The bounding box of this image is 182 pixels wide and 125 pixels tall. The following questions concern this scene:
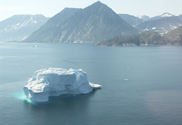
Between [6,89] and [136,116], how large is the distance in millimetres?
52405

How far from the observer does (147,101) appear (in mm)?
68500

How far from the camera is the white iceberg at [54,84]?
2704 inches

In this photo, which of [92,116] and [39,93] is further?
[39,93]

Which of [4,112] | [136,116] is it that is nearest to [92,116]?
[136,116]

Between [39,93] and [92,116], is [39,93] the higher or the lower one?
the higher one

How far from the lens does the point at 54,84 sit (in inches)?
2862

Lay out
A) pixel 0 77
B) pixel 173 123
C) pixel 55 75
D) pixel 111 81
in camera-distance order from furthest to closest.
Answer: pixel 0 77 → pixel 111 81 → pixel 55 75 → pixel 173 123

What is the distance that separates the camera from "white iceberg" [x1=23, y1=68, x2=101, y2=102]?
225 feet

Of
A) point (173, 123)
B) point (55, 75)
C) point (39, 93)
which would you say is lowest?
point (173, 123)

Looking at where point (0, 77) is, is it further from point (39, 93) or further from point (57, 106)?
point (57, 106)

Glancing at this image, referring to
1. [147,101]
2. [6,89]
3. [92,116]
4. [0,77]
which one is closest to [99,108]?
[92,116]

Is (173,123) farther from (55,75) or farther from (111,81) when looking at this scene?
(111,81)

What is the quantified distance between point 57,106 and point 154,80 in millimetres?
52505

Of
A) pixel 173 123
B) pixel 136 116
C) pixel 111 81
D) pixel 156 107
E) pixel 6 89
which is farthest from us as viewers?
pixel 111 81
